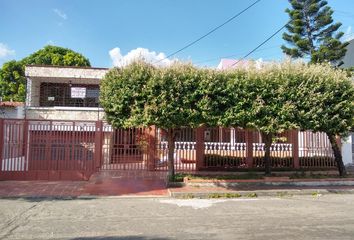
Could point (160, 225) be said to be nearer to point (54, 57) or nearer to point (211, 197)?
point (211, 197)

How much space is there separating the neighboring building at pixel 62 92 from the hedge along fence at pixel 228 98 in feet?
31.3

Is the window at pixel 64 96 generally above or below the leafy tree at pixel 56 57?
below

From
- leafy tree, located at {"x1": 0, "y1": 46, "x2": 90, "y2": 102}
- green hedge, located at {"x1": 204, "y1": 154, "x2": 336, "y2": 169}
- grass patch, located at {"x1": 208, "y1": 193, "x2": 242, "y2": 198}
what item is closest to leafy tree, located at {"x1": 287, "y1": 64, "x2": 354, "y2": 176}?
green hedge, located at {"x1": 204, "y1": 154, "x2": 336, "y2": 169}

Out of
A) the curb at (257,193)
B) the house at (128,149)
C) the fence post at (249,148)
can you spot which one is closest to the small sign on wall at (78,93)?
the house at (128,149)

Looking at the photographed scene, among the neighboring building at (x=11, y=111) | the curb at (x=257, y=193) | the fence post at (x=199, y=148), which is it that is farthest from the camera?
the neighboring building at (x=11, y=111)

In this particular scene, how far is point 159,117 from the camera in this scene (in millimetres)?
10914

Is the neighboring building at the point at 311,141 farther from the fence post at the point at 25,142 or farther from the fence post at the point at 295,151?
the fence post at the point at 25,142

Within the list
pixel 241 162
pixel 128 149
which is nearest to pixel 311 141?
pixel 241 162

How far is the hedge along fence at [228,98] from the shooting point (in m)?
11.0

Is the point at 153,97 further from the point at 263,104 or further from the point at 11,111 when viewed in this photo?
the point at 11,111

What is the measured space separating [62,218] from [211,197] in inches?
192

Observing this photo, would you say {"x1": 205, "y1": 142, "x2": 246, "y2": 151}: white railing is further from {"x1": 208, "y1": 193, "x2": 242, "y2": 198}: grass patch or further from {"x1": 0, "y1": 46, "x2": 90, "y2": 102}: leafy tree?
{"x1": 0, "y1": 46, "x2": 90, "y2": 102}: leafy tree

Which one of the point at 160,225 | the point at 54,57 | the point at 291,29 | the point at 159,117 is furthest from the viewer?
the point at 54,57

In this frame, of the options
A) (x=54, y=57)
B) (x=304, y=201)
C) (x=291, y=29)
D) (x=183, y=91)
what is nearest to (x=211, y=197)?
(x=304, y=201)
